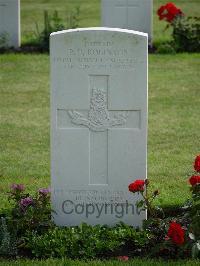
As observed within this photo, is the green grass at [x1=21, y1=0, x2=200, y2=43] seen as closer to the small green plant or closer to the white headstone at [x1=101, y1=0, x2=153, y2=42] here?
the white headstone at [x1=101, y1=0, x2=153, y2=42]

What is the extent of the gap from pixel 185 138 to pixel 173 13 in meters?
5.94

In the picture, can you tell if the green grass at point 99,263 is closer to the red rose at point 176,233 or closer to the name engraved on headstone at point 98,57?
the red rose at point 176,233

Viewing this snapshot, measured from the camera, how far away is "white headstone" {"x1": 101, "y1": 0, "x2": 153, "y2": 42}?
655 inches

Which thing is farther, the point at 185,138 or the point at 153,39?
the point at 153,39

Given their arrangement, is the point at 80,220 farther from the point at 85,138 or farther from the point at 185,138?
the point at 185,138

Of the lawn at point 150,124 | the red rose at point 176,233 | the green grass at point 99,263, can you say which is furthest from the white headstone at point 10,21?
the red rose at point 176,233

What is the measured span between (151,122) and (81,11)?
40.0ft

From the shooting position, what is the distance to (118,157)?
7.15 meters

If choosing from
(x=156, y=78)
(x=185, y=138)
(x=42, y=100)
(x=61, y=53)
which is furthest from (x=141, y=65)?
(x=156, y=78)
